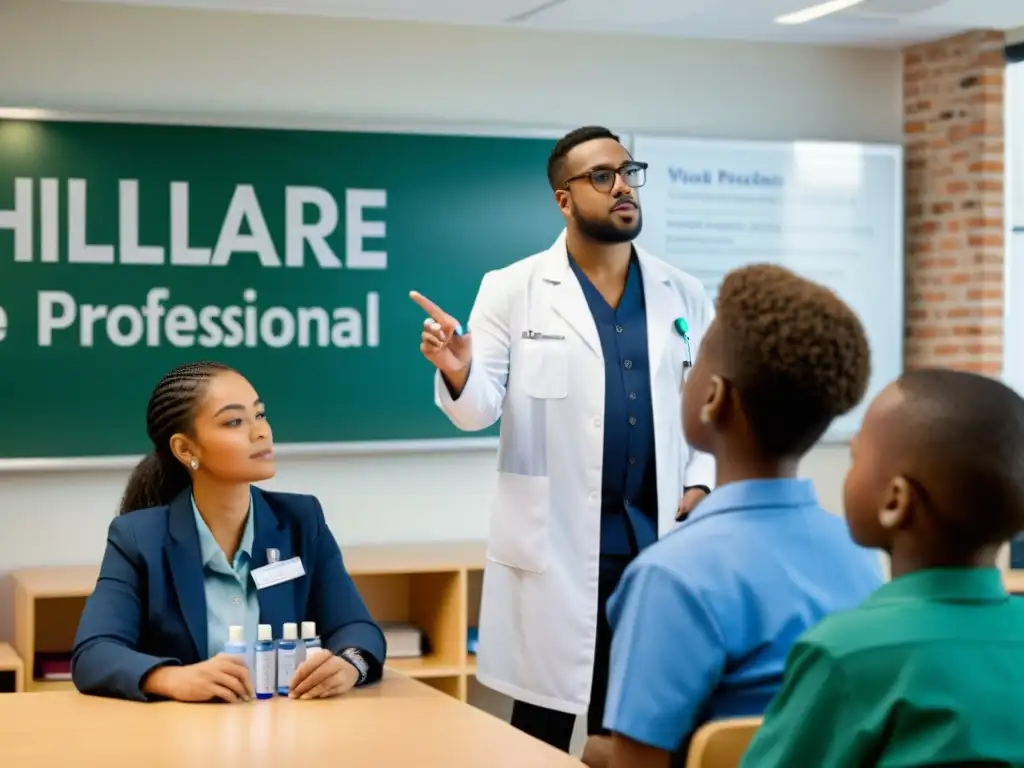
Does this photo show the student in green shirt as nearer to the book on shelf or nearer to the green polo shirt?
the green polo shirt

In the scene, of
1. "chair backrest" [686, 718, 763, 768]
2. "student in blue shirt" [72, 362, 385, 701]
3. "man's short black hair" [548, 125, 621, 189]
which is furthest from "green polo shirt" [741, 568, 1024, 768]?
"man's short black hair" [548, 125, 621, 189]

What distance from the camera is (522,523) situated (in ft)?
10.9

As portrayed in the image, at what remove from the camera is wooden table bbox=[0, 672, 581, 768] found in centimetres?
213

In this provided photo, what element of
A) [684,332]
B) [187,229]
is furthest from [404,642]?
[684,332]

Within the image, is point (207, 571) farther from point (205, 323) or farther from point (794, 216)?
point (794, 216)

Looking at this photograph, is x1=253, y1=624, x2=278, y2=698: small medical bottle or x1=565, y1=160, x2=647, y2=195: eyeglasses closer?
x1=253, y1=624, x2=278, y2=698: small medical bottle

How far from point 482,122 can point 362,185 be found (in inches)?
20.5

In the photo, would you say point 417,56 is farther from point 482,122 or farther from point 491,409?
point 491,409

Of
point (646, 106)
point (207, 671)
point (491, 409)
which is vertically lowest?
point (207, 671)

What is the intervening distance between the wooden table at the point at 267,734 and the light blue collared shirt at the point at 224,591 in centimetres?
21

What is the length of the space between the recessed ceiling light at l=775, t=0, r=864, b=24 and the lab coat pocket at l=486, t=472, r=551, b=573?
7.96 ft

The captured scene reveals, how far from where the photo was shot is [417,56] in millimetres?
5289

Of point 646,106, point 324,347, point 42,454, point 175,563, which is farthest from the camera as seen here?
point 646,106

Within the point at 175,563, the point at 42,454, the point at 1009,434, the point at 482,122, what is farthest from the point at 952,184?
the point at 1009,434
